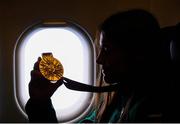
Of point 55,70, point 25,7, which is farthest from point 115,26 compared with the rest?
point 25,7

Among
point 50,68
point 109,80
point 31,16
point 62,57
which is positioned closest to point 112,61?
point 109,80

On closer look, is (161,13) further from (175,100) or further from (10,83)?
(10,83)

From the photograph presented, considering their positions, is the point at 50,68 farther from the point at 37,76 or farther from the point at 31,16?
the point at 31,16

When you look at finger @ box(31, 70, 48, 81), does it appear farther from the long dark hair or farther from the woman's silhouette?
the long dark hair

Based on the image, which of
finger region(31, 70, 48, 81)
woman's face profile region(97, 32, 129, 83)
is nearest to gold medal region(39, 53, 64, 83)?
finger region(31, 70, 48, 81)

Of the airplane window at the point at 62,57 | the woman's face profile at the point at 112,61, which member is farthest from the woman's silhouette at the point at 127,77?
the airplane window at the point at 62,57
